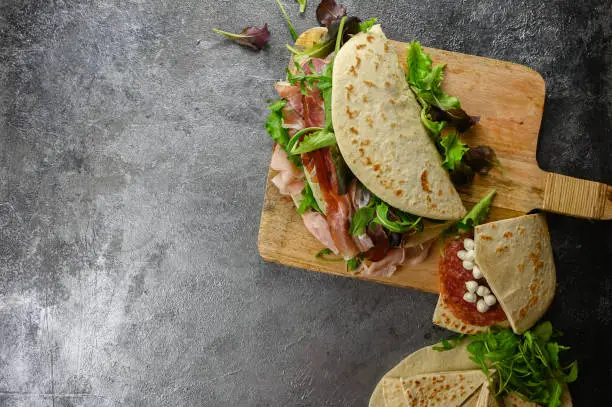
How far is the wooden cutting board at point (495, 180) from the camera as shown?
11.4ft

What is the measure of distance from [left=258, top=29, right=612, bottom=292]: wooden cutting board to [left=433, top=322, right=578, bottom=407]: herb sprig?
0.50 metres

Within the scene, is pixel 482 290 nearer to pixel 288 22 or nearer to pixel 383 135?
pixel 383 135

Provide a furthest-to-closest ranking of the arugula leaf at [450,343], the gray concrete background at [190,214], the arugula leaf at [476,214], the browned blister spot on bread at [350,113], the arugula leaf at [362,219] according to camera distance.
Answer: the gray concrete background at [190,214]
the arugula leaf at [450,343]
the arugula leaf at [476,214]
the arugula leaf at [362,219]
the browned blister spot on bread at [350,113]

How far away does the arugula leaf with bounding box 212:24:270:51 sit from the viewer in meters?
3.73

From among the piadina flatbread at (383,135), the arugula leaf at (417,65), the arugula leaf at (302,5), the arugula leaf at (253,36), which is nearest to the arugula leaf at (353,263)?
the piadina flatbread at (383,135)

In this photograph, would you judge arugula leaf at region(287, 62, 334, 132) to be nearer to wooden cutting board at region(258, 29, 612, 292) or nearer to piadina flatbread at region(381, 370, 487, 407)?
wooden cutting board at region(258, 29, 612, 292)

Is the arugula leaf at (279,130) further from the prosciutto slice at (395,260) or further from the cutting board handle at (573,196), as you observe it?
the cutting board handle at (573,196)

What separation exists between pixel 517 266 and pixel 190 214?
2.21m

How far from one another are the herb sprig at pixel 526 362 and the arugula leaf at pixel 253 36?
8.19 feet

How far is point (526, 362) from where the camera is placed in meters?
3.33

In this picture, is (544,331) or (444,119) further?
(544,331)

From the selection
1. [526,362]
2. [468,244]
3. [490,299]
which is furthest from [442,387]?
[468,244]

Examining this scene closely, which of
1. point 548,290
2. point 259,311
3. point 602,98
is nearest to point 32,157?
point 259,311

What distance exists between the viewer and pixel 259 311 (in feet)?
12.4
